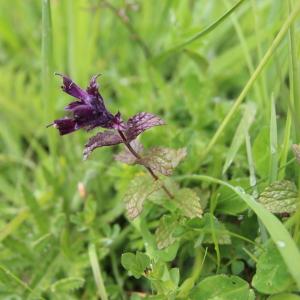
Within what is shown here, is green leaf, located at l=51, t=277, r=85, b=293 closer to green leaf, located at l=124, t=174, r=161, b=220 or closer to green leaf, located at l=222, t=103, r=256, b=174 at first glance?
green leaf, located at l=124, t=174, r=161, b=220

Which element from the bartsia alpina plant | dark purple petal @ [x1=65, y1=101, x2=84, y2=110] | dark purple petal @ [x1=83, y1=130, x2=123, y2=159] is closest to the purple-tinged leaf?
the bartsia alpina plant

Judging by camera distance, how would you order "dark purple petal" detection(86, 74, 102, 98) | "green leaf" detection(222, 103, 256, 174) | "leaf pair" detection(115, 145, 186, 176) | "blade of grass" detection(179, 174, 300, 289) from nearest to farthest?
"blade of grass" detection(179, 174, 300, 289)
"dark purple petal" detection(86, 74, 102, 98)
"leaf pair" detection(115, 145, 186, 176)
"green leaf" detection(222, 103, 256, 174)

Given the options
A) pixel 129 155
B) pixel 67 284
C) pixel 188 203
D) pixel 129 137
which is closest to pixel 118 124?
pixel 129 137

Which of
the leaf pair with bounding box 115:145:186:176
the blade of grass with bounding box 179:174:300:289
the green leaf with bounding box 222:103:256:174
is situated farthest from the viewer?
the green leaf with bounding box 222:103:256:174

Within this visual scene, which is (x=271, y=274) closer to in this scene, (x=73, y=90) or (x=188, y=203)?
(x=188, y=203)

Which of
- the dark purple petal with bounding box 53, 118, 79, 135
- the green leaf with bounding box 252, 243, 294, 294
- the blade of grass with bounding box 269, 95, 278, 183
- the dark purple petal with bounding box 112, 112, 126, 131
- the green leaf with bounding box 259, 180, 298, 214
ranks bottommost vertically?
the green leaf with bounding box 252, 243, 294, 294

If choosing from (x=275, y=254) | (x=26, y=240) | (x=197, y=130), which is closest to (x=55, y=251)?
(x=26, y=240)

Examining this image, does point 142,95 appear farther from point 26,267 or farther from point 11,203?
point 26,267
